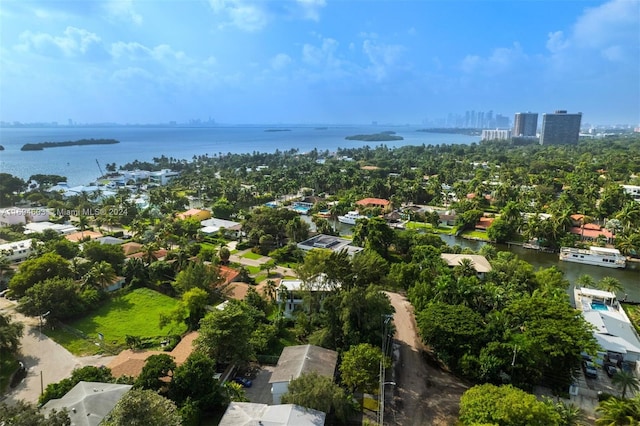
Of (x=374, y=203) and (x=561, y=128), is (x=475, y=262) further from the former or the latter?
(x=561, y=128)

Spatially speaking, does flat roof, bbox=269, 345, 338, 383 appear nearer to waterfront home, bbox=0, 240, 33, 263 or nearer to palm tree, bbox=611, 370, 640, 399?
palm tree, bbox=611, 370, 640, 399

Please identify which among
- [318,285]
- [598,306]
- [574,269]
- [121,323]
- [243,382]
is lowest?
[574,269]

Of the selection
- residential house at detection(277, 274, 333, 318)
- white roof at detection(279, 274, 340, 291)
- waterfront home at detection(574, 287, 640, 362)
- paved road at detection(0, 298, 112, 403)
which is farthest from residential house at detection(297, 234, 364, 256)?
paved road at detection(0, 298, 112, 403)

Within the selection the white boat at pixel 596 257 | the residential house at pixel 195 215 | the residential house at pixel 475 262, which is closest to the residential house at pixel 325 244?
the residential house at pixel 475 262

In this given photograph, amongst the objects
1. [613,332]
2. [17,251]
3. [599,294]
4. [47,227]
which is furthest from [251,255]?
[613,332]

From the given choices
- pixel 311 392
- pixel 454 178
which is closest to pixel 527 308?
pixel 311 392

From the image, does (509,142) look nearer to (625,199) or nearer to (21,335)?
(625,199)
